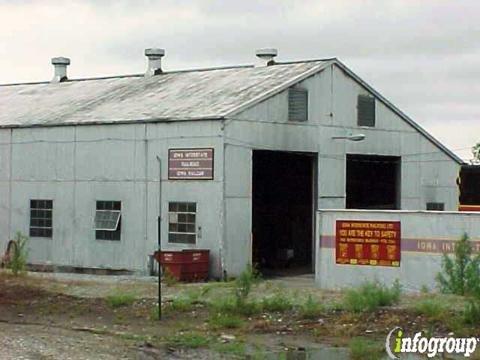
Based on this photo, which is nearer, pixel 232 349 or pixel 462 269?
pixel 232 349

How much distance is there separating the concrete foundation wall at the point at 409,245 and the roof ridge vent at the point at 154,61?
15.2 meters

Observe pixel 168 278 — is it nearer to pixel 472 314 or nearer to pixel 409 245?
pixel 409 245

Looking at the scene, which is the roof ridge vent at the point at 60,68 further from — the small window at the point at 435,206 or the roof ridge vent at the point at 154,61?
the small window at the point at 435,206

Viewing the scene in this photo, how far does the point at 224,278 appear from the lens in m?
30.3

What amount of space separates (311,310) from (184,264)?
8833 millimetres

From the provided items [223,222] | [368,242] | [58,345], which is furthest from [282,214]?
[58,345]

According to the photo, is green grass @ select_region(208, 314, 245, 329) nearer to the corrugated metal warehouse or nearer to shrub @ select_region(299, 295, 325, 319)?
shrub @ select_region(299, 295, 325, 319)

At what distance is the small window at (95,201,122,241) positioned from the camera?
33.0 meters

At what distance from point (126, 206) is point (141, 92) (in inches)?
225

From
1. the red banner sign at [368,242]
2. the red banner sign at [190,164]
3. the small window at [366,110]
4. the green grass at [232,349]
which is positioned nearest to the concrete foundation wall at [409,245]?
the red banner sign at [368,242]

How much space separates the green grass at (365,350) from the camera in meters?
16.6

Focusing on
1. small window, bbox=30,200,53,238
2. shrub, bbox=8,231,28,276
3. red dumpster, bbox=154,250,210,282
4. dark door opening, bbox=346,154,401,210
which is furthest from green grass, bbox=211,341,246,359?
dark door opening, bbox=346,154,401,210

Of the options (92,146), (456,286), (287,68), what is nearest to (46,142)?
(92,146)

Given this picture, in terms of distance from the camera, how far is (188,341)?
18.9m
